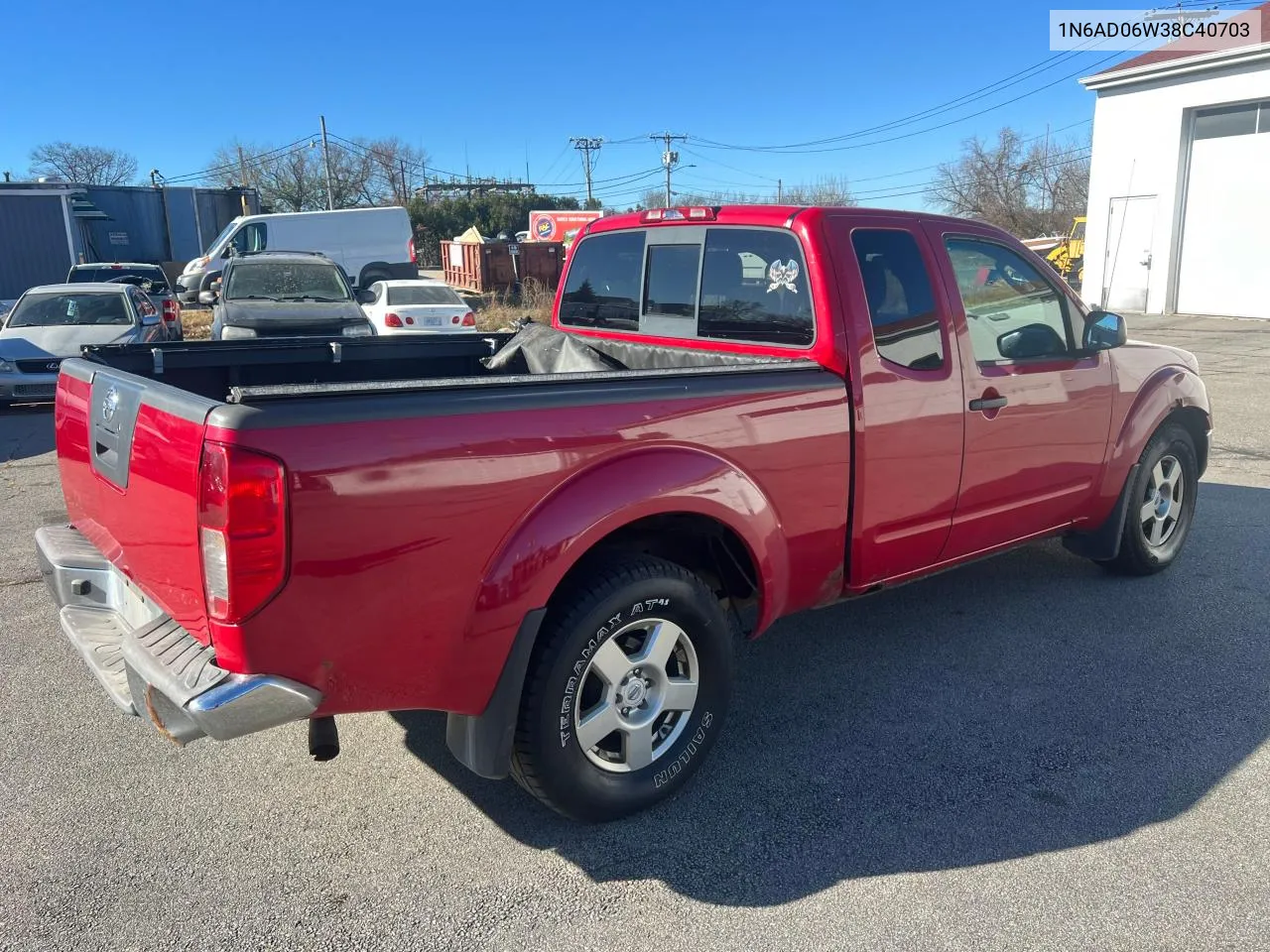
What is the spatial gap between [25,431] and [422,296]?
701cm

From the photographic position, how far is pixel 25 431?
10.4m

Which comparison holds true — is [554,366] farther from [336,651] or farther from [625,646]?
[336,651]

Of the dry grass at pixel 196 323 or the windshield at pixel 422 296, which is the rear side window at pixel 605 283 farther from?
the dry grass at pixel 196 323

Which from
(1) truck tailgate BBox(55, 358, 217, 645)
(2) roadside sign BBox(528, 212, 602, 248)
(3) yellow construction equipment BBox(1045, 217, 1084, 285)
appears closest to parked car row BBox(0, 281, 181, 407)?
(1) truck tailgate BBox(55, 358, 217, 645)

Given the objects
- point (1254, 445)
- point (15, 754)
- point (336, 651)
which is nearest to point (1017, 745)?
point (336, 651)

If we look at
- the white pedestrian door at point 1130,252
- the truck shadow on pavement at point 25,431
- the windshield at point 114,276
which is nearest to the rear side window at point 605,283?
the truck shadow on pavement at point 25,431

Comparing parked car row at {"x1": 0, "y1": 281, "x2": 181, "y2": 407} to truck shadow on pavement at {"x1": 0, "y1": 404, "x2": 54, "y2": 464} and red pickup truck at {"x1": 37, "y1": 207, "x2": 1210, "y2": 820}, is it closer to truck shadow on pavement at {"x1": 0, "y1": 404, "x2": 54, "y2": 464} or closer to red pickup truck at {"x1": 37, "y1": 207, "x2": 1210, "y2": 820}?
truck shadow on pavement at {"x1": 0, "y1": 404, "x2": 54, "y2": 464}

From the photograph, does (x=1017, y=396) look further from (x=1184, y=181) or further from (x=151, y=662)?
(x=1184, y=181)

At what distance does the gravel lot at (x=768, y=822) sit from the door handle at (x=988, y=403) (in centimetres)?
117

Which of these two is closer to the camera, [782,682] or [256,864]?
[256,864]

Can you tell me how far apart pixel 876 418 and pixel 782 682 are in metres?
1.26

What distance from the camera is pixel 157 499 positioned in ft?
8.40

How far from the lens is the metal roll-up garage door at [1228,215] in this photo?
1972 cm

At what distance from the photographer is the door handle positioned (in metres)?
3.94
